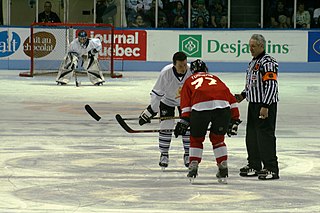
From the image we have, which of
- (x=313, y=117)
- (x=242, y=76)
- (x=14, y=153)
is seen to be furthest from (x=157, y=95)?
(x=242, y=76)

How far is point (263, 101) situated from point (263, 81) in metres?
0.18

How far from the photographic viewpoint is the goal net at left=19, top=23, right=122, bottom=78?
22.2 metres

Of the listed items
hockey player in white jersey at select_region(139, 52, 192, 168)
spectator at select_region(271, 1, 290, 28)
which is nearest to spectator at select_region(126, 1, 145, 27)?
spectator at select_region(271, 1, 290, 28)

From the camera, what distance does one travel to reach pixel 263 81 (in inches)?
325

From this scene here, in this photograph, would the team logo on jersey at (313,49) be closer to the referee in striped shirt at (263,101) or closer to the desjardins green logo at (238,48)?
the desjardins green logo at (238,48)

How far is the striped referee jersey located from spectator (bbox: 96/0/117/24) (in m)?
16.5

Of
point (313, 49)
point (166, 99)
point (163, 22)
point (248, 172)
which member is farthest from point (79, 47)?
point (248, 172)

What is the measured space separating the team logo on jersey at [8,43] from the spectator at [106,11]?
7.91 feet

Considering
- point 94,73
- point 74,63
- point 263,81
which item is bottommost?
point 94,73

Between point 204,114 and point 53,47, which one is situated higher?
point 204,114

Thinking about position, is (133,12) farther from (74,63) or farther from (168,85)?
(168,85)

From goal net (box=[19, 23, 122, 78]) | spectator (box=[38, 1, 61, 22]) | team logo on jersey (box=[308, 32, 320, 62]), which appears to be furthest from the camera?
spectator (box=[38, 1, 61, 22])

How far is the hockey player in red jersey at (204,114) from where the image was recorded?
7832 mm

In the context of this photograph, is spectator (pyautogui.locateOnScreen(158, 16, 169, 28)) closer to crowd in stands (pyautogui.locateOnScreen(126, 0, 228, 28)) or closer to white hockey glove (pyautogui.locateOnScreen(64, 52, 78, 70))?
crowd in stands (pyautogui.locateOnScreen(126, 0, 228, 28))
